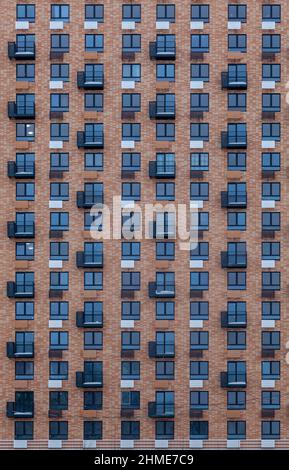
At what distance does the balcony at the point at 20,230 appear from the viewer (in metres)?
60.4

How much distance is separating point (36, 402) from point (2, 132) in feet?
54.8

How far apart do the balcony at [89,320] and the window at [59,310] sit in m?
0.82

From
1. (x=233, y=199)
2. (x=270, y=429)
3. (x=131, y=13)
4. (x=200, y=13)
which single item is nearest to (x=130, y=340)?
(x=270, y=429)

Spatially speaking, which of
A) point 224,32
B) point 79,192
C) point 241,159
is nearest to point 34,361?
point 79,192

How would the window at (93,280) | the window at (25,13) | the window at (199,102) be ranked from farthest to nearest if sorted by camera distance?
the window at (25,13) → the window at (199,102) → the window at (93,280)

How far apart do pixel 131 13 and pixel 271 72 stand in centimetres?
944

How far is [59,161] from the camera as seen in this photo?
200 feet

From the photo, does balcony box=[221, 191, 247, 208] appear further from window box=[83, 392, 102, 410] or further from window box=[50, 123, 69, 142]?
window box=[83, 392, 102, 410]

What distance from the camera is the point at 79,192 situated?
2389 inches

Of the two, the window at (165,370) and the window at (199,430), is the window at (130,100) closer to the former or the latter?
the window at (165,370)

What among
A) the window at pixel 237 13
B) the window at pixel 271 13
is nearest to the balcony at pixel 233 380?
the window at pixel 237 13

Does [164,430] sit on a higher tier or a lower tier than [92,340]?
lower

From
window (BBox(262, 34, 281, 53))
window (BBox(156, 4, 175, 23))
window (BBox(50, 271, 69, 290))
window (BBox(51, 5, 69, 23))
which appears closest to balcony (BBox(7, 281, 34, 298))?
window (BBox(50, 271, 69, 290))

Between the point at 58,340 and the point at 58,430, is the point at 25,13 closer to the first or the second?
the point at 58,340
